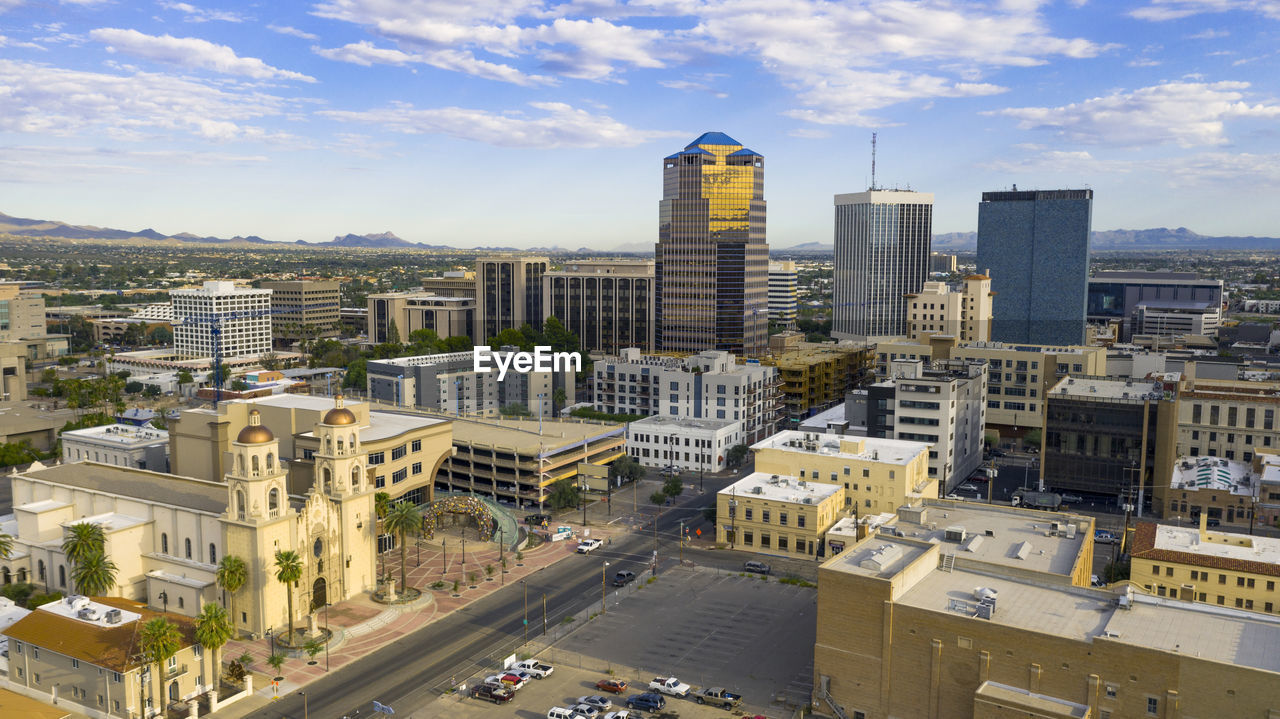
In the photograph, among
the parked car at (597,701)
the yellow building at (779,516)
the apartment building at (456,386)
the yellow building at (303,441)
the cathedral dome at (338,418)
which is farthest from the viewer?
the apartment building at (456,386)

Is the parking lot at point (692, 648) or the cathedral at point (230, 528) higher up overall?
the cathedral at point (230, 528)

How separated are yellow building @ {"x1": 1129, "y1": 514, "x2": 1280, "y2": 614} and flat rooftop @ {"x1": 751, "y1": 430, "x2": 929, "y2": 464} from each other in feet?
94.3

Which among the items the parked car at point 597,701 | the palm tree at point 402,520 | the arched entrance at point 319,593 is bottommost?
the parked car at point 597,701

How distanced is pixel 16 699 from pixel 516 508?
2421 inches

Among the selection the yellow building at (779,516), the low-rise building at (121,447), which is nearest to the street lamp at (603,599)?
the yellow building at (779,516)

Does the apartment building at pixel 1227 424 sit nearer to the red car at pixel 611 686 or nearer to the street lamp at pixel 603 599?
the street lamp at pixel 603 599

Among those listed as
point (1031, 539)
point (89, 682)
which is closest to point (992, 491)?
point (1031, 539)

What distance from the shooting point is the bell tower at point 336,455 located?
281 ft

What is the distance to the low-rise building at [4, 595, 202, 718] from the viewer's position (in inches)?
2516

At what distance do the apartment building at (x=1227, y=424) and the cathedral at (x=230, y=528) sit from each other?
329 feet

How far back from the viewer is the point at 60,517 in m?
88.9

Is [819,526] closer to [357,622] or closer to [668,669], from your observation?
[668,669]

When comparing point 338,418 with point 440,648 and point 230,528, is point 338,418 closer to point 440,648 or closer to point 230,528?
point 230,528

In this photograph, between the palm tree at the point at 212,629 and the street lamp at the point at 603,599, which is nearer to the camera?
the palm tree at the point at 212,629
